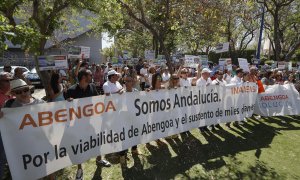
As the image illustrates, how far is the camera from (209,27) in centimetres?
1884

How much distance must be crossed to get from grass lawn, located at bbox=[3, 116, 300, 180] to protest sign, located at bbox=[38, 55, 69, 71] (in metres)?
2.71

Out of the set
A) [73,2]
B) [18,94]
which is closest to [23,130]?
[18,94]

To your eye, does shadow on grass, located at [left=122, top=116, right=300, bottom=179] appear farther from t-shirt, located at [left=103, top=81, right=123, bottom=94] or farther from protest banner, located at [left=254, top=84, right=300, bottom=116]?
t-shirt, located at [left=103, top=81, right=123, bottom=94]

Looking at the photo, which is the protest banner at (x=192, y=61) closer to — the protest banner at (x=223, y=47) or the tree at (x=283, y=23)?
the protest banner at (x=223, y=47)

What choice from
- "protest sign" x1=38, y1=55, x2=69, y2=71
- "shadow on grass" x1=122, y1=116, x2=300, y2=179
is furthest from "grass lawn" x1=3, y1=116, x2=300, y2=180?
"protest sign" x1=38, y1=55, x2=69, y2=71

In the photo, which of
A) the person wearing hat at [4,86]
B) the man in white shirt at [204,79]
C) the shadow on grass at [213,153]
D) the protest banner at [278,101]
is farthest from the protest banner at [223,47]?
the person wearing hat at [4,86]

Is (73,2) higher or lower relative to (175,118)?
higher

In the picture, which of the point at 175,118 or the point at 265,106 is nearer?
the point at 175,118

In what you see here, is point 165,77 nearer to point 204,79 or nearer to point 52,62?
point 204,79

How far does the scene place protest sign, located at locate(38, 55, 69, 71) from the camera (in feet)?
25.1

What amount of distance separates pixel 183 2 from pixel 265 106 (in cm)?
424

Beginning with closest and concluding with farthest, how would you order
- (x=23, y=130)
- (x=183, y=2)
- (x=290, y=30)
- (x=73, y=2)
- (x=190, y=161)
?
(x=23, y=130) < (x=190, y=161) < (x=73, y=2) < (x=183, y=2) < (x=290, y=30)

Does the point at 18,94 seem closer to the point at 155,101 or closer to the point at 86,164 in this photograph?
the point at 86,164

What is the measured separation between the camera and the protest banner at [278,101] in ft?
33.3
